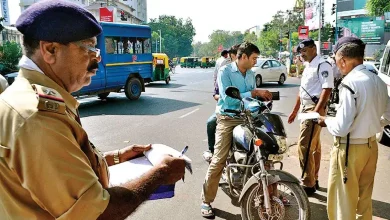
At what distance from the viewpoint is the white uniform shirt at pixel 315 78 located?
407 cm

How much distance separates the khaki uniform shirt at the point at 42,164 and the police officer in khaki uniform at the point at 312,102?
339 cm

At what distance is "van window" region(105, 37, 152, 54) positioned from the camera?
11.6 metres

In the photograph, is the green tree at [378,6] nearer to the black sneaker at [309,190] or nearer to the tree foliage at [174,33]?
the black sneaker at [309,190]

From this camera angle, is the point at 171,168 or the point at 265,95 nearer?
the point at 171,168

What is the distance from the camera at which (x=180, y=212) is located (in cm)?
371

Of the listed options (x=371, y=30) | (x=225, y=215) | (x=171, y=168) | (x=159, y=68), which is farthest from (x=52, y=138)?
(x=371, y=30)

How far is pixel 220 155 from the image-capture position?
11.7 feet

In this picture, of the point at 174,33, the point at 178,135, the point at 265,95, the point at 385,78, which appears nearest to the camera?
the point at 265,95

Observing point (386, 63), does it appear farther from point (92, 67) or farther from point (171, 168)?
point (92, 67)

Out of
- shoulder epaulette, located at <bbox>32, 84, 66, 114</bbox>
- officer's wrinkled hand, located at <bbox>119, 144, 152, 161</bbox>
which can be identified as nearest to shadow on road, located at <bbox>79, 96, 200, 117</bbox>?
officer's wrinkled hand, located at <bbox>119, 144, 152, 161</bbox>

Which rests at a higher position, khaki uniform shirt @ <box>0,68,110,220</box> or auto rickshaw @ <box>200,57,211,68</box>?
auto rickshaw @ <box>200,57,211,68</box>

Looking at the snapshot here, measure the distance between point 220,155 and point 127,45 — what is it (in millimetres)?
9620

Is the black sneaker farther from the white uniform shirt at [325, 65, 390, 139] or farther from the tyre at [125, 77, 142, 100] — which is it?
the tyre at [125, 77, 142, 100]

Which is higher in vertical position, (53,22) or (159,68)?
(159,68)
